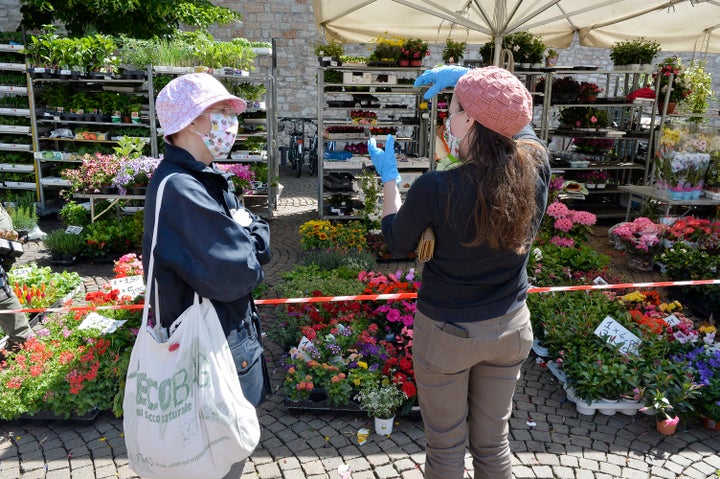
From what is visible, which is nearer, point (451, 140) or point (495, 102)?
point (495, 102)

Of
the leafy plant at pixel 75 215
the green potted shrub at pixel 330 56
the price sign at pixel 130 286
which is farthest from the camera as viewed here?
the green potted shrub at pixel 330 56

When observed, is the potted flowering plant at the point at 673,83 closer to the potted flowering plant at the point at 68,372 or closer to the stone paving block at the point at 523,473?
the stone paving block at the point at 523,473

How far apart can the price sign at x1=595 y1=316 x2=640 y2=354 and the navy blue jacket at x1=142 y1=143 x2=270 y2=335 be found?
10.1 feet

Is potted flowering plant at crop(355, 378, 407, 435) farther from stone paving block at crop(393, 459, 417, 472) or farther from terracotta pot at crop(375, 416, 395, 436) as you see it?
stone paving block at crop(393, 459, 417, 472)

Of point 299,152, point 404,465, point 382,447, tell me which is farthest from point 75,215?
point 299,152

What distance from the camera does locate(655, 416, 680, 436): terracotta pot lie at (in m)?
3.60

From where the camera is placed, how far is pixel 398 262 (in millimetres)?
7496

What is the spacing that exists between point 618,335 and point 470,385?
2.33m

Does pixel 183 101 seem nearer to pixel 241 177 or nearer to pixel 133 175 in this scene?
pixel 133 175

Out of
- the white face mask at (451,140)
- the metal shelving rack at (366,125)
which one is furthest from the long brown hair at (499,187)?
the metal shelving rack at (366,125)

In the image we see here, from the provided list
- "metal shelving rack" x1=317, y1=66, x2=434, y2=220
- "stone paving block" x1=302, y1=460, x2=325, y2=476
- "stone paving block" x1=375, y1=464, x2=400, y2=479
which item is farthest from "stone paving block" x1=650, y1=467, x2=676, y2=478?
"metal shelving rack" x1=317, y1=66, x2=434, y2=220

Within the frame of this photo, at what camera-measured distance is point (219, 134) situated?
2.18 m

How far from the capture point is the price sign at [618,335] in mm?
4117

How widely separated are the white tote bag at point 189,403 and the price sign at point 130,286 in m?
2.85
